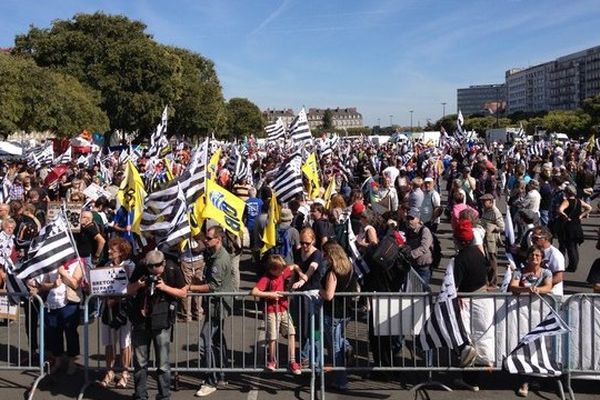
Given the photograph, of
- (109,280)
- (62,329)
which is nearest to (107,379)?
(62,329)

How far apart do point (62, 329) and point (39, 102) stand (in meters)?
28.0

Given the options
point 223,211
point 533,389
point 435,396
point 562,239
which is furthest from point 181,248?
point 562,239

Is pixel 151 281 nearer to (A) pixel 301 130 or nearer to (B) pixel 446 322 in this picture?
(B) pixel 446 322

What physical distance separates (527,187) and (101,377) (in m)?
8.55

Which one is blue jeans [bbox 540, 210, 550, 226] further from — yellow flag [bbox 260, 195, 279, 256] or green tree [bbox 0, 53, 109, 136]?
green tree [bbox 0, 53, 109, 136]

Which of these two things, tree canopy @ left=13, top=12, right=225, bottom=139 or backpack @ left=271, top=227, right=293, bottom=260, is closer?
backpack @ left=271, top=227, right=293, bottom=260

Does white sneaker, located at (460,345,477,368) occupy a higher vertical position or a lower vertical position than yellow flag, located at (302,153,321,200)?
lower

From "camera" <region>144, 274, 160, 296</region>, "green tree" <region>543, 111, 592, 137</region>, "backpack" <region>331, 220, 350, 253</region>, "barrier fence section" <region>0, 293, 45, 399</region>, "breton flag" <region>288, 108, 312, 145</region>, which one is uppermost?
"green tree" <region>543, 111, 592, 137</region>

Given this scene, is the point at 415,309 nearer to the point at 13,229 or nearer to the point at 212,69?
the point at 13,229

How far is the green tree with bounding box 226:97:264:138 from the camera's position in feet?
392

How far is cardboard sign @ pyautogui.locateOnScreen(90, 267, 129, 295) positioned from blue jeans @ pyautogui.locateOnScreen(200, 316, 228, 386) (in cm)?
93

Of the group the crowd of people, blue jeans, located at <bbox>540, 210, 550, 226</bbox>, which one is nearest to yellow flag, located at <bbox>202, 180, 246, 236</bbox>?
the crowd of people

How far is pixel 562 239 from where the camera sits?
12148mm

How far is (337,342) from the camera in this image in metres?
7.07
